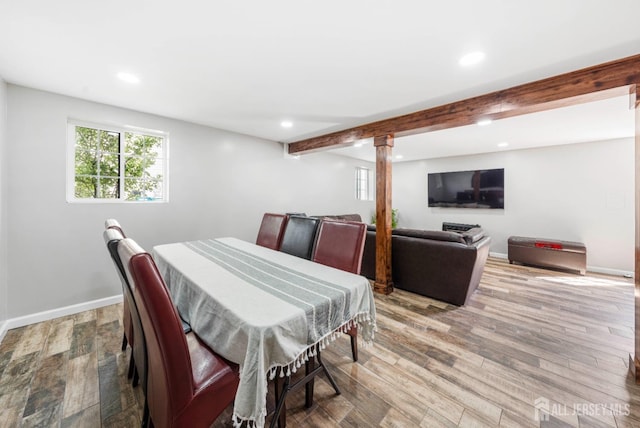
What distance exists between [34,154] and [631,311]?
646cm

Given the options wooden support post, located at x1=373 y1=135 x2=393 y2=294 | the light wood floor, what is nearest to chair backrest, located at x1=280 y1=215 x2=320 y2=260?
the light wood floor

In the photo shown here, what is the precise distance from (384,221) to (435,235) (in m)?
0.63

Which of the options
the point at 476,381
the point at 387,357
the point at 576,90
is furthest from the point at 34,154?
the point at 576,90

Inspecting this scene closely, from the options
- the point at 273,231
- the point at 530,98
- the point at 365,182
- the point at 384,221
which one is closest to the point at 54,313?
the point at 273,231

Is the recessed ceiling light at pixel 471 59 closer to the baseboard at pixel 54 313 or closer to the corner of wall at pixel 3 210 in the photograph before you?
the corner of wall at pixel 3 210

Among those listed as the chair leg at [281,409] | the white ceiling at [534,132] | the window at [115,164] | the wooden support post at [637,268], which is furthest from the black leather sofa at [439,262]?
the window at [115,164]

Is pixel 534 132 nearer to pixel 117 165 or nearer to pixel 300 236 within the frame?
pixel 300 236

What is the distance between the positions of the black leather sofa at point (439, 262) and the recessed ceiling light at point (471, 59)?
5.78 feet

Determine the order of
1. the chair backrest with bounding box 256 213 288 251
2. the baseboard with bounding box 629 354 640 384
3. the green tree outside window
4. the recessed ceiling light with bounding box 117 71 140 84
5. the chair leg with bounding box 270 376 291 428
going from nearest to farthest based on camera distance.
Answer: the chair leg with bounding box 270 376 291 428
the baseboard with bounding box 629 354 640 384
the recessed ceiling light with bounding box 117 71 140 84
the chair backrest with bounding box 256 213 288 251
the green tree outside window

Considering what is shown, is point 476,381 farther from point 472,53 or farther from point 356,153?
point 356,153

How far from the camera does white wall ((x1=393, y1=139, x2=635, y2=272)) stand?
4.05 meters

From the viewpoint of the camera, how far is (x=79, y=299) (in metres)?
Result: 2.65

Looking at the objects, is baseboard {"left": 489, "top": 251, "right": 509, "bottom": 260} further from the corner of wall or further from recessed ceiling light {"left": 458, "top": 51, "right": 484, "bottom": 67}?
the corner of wall

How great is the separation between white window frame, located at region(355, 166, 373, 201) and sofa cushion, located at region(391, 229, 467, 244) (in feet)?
10.8
